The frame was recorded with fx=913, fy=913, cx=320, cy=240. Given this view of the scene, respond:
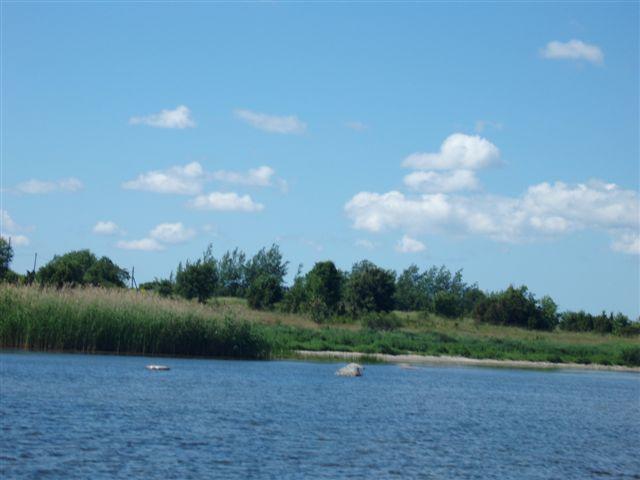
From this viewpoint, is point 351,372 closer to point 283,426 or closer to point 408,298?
point 283,426

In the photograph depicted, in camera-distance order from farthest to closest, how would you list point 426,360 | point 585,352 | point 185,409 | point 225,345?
point 585,352
point 426,360
point 225,345
point 185,409

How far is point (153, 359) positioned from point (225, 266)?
99251 millimetres

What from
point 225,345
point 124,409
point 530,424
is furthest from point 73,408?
point 225,345

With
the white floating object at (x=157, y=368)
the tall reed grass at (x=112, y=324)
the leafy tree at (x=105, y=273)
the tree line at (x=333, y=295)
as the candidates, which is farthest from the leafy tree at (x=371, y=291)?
the white floating object at (x=157, y=368)

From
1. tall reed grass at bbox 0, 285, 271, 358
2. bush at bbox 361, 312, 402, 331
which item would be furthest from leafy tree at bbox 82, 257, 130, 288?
tall reed grass at bbox 0, 285, 271, 358

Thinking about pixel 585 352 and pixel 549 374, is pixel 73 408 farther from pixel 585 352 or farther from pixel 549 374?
pixel 585 352

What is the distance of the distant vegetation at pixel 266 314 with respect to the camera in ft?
134

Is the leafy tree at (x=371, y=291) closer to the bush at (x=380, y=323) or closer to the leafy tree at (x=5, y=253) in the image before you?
the bush at (x=380, y=323)

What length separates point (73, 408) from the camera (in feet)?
77.8

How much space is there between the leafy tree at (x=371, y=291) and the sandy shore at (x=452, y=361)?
118 feet

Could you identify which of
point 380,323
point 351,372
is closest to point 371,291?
point 380,323

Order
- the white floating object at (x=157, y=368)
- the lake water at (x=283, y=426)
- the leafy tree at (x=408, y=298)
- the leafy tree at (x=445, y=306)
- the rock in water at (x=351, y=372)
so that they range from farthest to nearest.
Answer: the leafy tree at (x=408, y=298) → the leafy tree at (x=445, y=306) → the rock in water at (x=351, y=372) → the white floating object at (x=157, y=368) → the lake water at (x=283, y=426)

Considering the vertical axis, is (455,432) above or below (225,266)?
below

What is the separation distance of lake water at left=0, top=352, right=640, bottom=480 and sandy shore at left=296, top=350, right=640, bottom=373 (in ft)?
46.6
